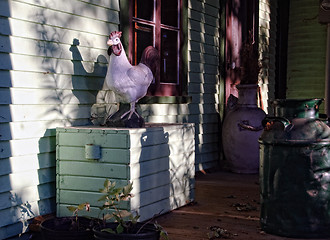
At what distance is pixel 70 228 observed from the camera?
353cm

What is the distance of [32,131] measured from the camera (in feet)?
13.2

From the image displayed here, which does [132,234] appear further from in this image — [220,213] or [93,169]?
[220,213]

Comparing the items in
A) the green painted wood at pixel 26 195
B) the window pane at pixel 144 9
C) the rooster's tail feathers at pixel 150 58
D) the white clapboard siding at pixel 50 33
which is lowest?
the green painted wood at pixel 26 195

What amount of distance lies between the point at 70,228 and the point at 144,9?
284 cm

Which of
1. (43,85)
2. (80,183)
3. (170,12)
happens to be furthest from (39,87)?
(170,12)

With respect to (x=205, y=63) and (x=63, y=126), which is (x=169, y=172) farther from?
(x=205, y=63)

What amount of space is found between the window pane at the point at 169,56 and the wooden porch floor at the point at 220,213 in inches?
54.0

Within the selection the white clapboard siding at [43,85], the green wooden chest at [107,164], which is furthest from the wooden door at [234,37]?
the green wooden chest at [107,164]

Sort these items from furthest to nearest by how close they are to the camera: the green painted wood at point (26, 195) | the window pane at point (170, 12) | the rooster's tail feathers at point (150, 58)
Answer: the window pane at point (170, 12) → the rooster's tail feathers at point (150, 58) → the green painted wood at point (26, 195)

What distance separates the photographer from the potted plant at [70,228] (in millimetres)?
3402

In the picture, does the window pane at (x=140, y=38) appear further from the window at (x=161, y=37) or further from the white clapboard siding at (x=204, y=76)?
the white clapboard siding at (x=204, y=76)

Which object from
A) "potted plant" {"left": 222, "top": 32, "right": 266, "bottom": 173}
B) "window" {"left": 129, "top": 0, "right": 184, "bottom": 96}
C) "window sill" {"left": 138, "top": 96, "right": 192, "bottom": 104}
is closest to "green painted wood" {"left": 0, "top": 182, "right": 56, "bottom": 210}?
"window sill" {"left": 138, "top": 96, "right": 192, "bottom": 104}

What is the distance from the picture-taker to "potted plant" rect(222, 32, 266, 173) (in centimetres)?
719

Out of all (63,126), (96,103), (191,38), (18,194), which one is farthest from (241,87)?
(18,194)
